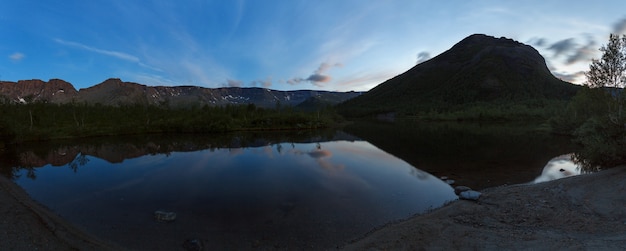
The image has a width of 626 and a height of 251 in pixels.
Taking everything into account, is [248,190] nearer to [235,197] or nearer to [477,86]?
[235,197]

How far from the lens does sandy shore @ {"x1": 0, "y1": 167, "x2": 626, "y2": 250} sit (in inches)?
265

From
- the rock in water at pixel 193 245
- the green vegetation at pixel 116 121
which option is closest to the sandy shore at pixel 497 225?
the rock in water at pixel 193 245

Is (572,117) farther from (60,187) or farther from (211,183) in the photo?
(60,187)

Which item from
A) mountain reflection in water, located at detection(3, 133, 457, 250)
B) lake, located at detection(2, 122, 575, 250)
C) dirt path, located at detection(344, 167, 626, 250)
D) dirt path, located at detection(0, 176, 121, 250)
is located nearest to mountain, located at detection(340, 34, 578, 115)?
lake, located at detection(2, 122, 575, 250)

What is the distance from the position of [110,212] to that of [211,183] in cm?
548

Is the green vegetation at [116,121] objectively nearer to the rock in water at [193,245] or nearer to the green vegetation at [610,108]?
the rock in water at [193,245]

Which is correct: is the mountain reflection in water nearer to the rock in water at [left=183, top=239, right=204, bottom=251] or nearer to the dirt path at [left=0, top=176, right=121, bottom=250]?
the rock in water at [left=183, top=239, right=204, bottom=251]

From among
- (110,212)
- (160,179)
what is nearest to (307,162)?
(160,179)

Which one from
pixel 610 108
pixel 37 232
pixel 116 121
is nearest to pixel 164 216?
pixel 37 232

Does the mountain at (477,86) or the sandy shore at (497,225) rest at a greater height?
the mountain at (477,86)

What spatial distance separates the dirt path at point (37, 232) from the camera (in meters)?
7.47

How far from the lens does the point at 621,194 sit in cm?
942

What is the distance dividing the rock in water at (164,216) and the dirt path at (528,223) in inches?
266

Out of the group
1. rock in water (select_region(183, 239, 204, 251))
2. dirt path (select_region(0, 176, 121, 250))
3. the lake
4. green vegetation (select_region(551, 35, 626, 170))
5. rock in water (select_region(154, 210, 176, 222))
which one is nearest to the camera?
dirt path (select_region(0, 176, 121, 250))
